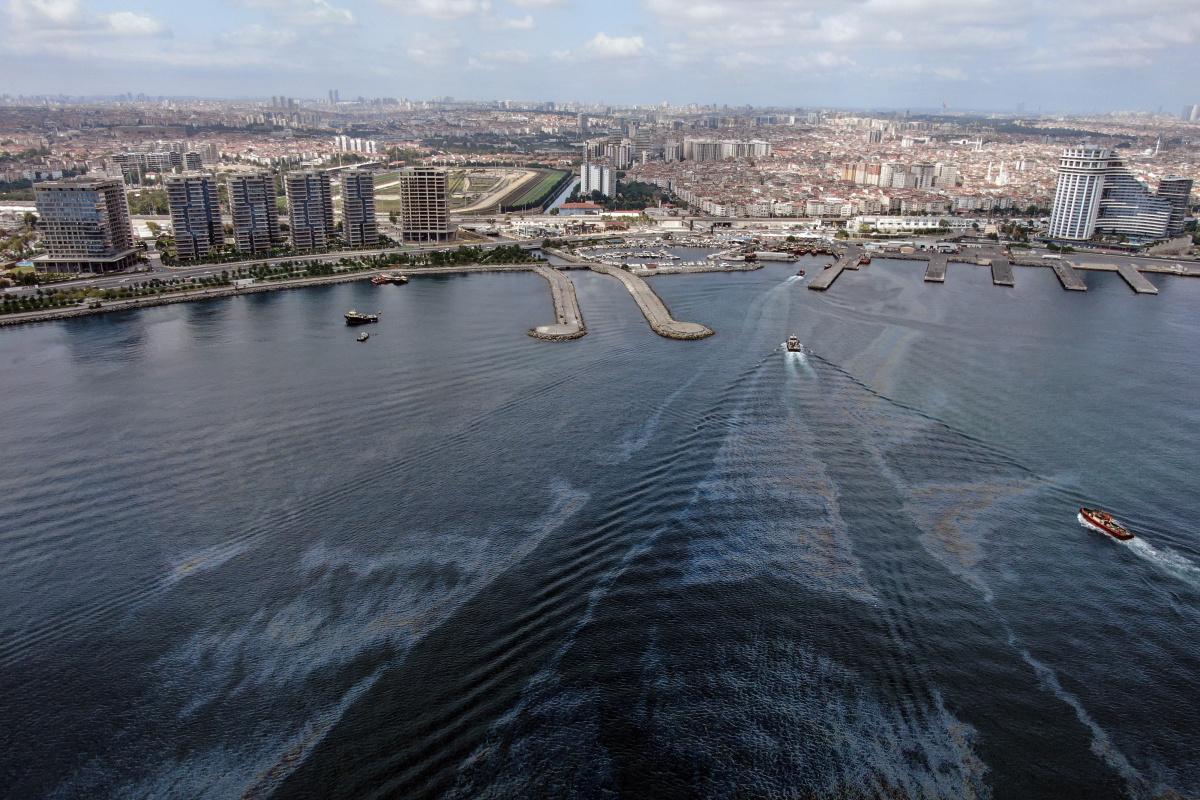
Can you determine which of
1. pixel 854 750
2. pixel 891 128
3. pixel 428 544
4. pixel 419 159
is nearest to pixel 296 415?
pixel 428 544

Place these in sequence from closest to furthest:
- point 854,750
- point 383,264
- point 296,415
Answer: point 854,750 → point 296,415 → point 383,264

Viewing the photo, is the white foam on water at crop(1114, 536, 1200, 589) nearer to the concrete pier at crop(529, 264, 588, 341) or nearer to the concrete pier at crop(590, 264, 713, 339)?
the concrete pier at crop(590, 264, 713, 339)

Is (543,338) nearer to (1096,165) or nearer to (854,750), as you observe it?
(854,750)

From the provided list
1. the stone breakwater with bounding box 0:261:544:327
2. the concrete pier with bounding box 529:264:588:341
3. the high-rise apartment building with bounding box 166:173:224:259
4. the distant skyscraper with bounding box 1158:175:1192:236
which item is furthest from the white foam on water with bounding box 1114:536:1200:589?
the distant skyscraper with bounding box 1158:175:1192:236

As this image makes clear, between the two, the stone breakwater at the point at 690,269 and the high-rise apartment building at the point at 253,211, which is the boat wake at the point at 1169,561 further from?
the high-rise apartment building at the point at 253,211

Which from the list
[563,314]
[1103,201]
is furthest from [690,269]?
[1103,201]

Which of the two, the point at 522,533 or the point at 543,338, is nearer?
the point at 522,533

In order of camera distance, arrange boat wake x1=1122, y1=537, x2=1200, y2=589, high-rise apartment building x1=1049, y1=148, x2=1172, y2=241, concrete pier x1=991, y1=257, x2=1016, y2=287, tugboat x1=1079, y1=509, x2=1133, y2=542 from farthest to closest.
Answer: high-rise apartment building x1=1049, y1=148, x2=1172, y2=241 → concrete pier x1=991, y1=257, x2=1016, y2=287 → tugboat x1=1079, y1=509, x2=1133, y2=542 → boat wake x1=1122, y1=537, x2=1200, y2=589
